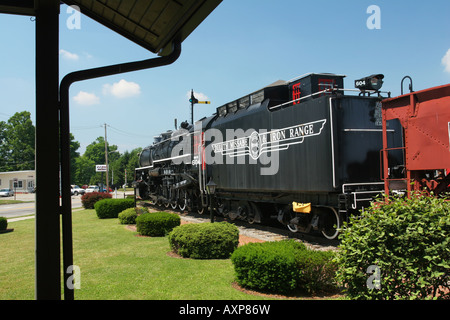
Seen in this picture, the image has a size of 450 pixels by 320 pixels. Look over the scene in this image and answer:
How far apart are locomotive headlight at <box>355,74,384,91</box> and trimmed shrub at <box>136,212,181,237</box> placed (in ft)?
24.2

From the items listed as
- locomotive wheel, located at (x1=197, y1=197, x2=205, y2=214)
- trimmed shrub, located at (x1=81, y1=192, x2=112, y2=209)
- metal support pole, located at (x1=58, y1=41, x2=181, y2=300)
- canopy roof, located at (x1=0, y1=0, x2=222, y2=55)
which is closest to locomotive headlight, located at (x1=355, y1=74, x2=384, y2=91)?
canopy roof, located at (x1=0, y1=0, x2=222, y2=55)

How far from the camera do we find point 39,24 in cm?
254

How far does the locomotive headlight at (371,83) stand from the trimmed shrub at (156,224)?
738 centimetres

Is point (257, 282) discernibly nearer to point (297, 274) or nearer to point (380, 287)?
point (297, 274)

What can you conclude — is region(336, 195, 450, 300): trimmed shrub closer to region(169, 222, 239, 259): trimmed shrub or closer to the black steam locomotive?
region(169, 222, 239, 259): trimmed shrub

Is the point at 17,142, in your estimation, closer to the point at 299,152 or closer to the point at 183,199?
the point at 183,199

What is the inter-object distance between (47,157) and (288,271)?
14.8 ft

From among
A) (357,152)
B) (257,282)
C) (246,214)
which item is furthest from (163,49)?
(246,214)

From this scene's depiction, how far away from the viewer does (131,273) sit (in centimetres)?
743

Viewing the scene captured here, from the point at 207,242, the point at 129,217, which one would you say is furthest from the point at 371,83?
the point at 129,217

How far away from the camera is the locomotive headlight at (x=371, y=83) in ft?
32.6

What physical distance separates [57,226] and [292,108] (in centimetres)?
898
